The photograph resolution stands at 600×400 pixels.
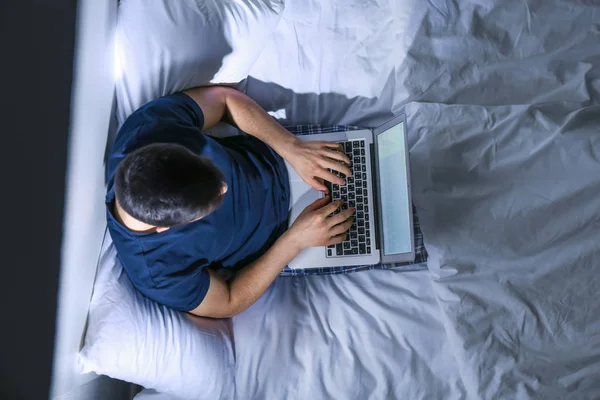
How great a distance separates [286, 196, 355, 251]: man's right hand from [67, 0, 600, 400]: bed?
6.2 inches

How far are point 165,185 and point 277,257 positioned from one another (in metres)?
0.42

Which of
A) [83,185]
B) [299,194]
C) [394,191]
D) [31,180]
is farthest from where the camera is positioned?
[299,194]

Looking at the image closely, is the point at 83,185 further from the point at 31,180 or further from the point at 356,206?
the point at 356,206

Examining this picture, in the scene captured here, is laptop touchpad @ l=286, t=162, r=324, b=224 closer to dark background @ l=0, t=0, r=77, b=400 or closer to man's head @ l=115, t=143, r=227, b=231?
man's head @ l=115, t=143, r=227, b=231

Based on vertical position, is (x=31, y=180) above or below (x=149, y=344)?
above

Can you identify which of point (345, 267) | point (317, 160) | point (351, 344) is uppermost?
point (317, 160)

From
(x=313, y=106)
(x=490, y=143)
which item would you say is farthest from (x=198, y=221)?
(x=490, y=143)

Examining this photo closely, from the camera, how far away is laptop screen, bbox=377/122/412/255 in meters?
1.10

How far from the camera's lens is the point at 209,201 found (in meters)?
0.85

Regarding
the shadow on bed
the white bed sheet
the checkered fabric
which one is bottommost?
the white bed sheet

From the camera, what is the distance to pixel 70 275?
92cm

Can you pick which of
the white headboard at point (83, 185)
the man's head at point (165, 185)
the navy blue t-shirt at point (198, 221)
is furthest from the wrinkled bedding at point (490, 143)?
the man's head at point (165, 185)

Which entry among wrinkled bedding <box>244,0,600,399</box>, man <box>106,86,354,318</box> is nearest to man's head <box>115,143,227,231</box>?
man <box>106,86,354,318</box>

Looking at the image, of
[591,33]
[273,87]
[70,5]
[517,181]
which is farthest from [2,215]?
[591,33]
